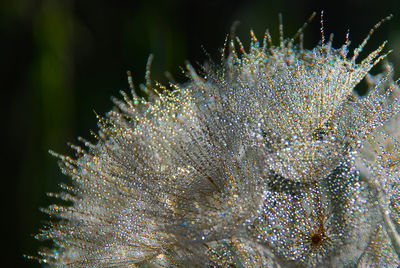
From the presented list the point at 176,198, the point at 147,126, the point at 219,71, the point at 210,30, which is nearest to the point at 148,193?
the point at 176,198

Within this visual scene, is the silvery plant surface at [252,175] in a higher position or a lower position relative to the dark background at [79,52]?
lower

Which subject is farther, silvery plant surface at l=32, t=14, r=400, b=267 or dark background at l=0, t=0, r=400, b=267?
dark background at l=0, t=0, r=400, b=267

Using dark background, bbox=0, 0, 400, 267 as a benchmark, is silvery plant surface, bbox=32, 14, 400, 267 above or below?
below

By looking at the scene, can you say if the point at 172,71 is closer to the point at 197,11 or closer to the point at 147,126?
the point at 197,11

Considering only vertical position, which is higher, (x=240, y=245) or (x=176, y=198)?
(x=176, y=198)
